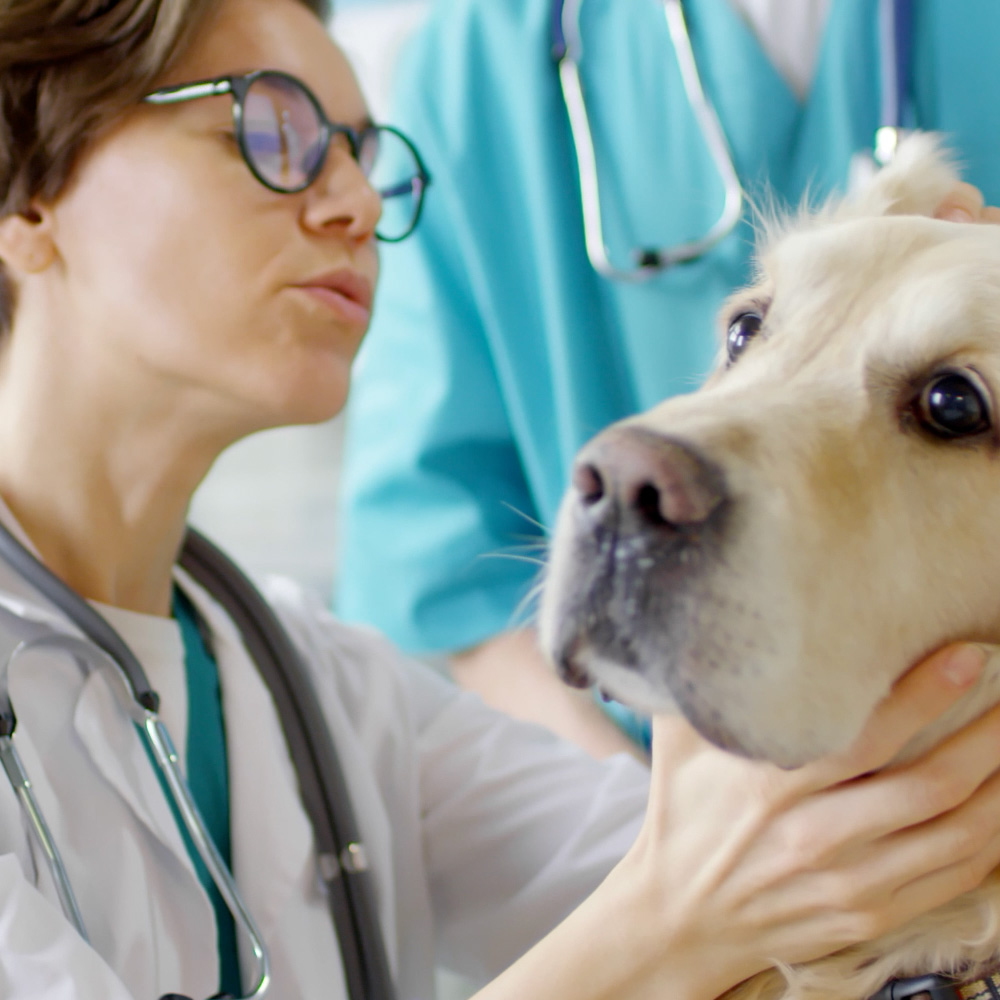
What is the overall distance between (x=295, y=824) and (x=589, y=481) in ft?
1.77

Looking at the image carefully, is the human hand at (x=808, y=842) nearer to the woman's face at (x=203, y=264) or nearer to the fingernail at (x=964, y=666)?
the fingernail at (x=964, y=666)

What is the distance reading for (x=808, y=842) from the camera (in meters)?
0.66

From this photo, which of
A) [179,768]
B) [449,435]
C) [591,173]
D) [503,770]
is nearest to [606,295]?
[591,173]

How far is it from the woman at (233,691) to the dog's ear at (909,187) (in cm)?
46

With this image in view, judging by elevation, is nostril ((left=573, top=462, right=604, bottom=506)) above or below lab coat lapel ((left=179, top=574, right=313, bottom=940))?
above

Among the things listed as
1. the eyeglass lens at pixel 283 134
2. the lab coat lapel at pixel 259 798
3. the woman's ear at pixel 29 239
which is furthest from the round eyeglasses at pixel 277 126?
the lab coat lapel at pixel 259 798

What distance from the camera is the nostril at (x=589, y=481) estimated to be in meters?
0.59

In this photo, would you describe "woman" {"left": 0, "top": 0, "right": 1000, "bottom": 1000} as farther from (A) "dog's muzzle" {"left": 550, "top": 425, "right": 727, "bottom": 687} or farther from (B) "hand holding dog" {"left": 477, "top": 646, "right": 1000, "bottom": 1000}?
(A) "dog's muzzle" {"left": 550, "top": 425, "right": 727, "bottom": 687}

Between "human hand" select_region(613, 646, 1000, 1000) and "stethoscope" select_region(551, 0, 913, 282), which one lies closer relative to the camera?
"human hand" select_region(613, 646, 1000, 1000)

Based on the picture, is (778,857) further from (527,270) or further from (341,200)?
(527,270)

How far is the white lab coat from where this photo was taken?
0.80 metres

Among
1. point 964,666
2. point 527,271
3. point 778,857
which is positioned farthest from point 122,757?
point 527,271

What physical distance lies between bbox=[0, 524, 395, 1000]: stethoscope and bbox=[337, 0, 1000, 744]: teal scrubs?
334 mm

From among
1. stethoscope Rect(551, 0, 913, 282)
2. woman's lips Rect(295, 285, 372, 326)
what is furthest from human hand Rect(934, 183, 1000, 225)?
woman's lips Rect(295, 285, 372, 326)
